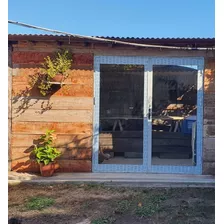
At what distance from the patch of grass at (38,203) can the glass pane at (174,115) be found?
7.37 ft

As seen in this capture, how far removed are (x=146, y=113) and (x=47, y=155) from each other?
207 centimetres

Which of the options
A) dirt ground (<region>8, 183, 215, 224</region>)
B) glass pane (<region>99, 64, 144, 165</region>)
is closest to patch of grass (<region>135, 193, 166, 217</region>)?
dirt ground (<region>8, 183, 215, 224</region>)

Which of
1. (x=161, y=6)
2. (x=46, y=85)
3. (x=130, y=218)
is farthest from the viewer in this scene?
(x=161, y=6)

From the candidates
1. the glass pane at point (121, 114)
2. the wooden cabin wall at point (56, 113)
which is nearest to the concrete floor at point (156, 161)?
the glass pane at point (121, 114)

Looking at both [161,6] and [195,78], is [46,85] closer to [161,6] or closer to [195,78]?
[195,78]

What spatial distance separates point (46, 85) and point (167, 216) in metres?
3.19

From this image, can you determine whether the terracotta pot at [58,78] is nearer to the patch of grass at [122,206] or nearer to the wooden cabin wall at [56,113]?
the wooden cabin wall at [56,113]

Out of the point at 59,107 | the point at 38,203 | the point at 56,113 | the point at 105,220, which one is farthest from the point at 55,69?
the point at 105,220

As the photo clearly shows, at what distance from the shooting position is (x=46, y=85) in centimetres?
521

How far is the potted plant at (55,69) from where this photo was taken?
511 cm

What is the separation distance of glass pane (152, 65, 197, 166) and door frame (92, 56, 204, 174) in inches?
3.2

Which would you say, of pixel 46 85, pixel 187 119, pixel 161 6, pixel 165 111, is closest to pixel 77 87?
pixel 46 85

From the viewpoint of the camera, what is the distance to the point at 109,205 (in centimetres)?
400
